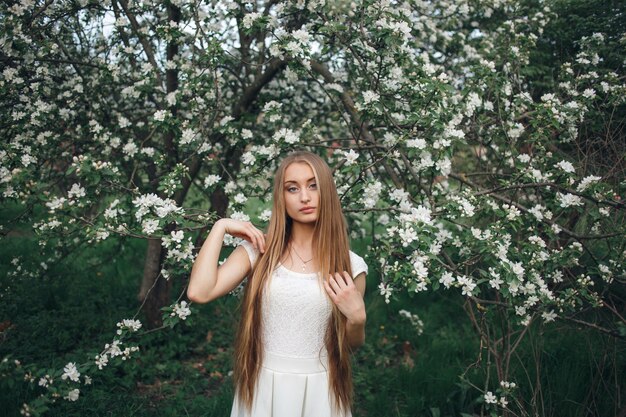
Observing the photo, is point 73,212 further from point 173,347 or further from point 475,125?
point 475,125

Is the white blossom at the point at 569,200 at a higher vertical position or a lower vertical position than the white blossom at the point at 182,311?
higher

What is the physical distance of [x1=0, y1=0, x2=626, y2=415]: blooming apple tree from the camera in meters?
2.32

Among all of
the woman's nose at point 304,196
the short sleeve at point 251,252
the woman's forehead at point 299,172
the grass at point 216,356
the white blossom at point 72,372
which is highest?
the woman's forehead at point 299,172

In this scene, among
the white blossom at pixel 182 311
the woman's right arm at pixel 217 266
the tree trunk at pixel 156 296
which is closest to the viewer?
the woman's right arm at pixel 217 266

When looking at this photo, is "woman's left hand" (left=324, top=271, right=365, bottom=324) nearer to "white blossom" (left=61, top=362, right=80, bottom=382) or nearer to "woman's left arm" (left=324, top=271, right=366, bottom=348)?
"woman's left arm" (left=324, top=271, right=366, bottom=348)

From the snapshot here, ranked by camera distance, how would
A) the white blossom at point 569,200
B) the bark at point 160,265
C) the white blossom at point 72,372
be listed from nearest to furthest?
1. the white blossom at point 72,372
2. the white blossom at point 569,200
3. the bark at point 160,265

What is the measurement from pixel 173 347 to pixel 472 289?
258 cm

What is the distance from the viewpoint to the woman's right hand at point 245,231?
6.22 feet

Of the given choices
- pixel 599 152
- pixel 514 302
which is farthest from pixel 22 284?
pixel 599 152

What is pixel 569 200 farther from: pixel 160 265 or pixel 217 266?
pixel 160 265

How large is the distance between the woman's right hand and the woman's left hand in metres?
0.30

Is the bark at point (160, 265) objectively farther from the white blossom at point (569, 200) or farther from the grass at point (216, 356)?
the white blossom at point (569, 200)

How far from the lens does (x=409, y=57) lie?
2.87 metres

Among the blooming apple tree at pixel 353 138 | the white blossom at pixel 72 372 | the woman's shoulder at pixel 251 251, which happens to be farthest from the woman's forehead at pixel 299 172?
the white blossom at pixel 72 372
